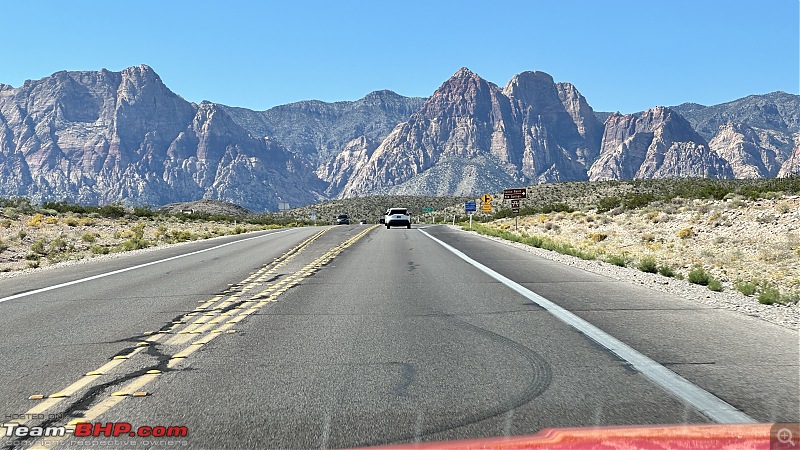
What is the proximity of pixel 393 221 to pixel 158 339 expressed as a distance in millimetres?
45105

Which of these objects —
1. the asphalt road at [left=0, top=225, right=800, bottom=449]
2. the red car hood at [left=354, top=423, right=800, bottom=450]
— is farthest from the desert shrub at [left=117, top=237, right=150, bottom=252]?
the red car hood at [left=354, top=423, right=800, bottom=450]

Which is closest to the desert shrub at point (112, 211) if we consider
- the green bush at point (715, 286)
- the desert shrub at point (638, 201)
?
the desert shrub at point (638, 201)

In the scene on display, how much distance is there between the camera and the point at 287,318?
8.72m

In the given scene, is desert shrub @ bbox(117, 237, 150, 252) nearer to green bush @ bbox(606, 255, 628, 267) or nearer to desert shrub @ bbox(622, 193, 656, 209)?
green bush @ bbox(606, 255, 628, 267)

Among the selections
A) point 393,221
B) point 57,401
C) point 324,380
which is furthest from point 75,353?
point 393,221

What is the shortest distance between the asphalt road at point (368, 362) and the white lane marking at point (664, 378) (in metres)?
0.06

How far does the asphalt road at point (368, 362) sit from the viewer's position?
4.40 meters

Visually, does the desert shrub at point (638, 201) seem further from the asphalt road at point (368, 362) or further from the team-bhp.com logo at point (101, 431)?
the team-bhp.com logo at point (101, 431)

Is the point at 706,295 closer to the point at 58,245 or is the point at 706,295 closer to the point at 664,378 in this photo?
the point at 664,378

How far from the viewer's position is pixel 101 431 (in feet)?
14.1

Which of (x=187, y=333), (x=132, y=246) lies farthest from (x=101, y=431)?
(x=132, y=246)

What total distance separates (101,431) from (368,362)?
8.20 feet

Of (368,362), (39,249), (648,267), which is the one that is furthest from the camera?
(39,249)

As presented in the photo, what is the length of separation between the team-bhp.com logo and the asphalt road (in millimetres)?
79
